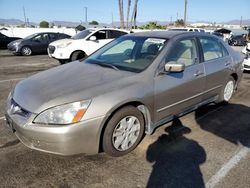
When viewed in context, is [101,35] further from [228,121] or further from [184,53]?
[228,121]

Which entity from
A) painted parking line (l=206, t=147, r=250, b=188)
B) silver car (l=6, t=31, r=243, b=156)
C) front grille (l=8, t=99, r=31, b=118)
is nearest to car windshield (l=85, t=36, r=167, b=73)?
silver car (l=6, t=31, r=243, b=156)

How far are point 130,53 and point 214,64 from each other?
1.55 m

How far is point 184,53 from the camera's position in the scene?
399cm

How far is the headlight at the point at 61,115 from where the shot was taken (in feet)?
8.96

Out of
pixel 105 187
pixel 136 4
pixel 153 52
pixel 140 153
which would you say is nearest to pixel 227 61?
pixel 153 52

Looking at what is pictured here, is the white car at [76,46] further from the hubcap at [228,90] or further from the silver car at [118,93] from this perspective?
the hubcap at [228,90]

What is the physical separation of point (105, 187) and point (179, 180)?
2.67 feet

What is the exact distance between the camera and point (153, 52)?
12.4 feet

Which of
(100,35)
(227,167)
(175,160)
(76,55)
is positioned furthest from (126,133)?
(100,35)

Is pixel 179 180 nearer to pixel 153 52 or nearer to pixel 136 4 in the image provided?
pixel 153 52

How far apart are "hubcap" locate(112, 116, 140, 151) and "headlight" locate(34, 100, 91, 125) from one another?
0.56 metres

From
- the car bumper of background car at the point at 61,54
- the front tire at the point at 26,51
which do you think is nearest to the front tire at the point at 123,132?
the car bumper of background car at the point at 61,54

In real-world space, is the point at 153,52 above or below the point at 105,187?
above

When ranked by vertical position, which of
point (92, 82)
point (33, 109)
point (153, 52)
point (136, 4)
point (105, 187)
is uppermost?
point (136, 4)
